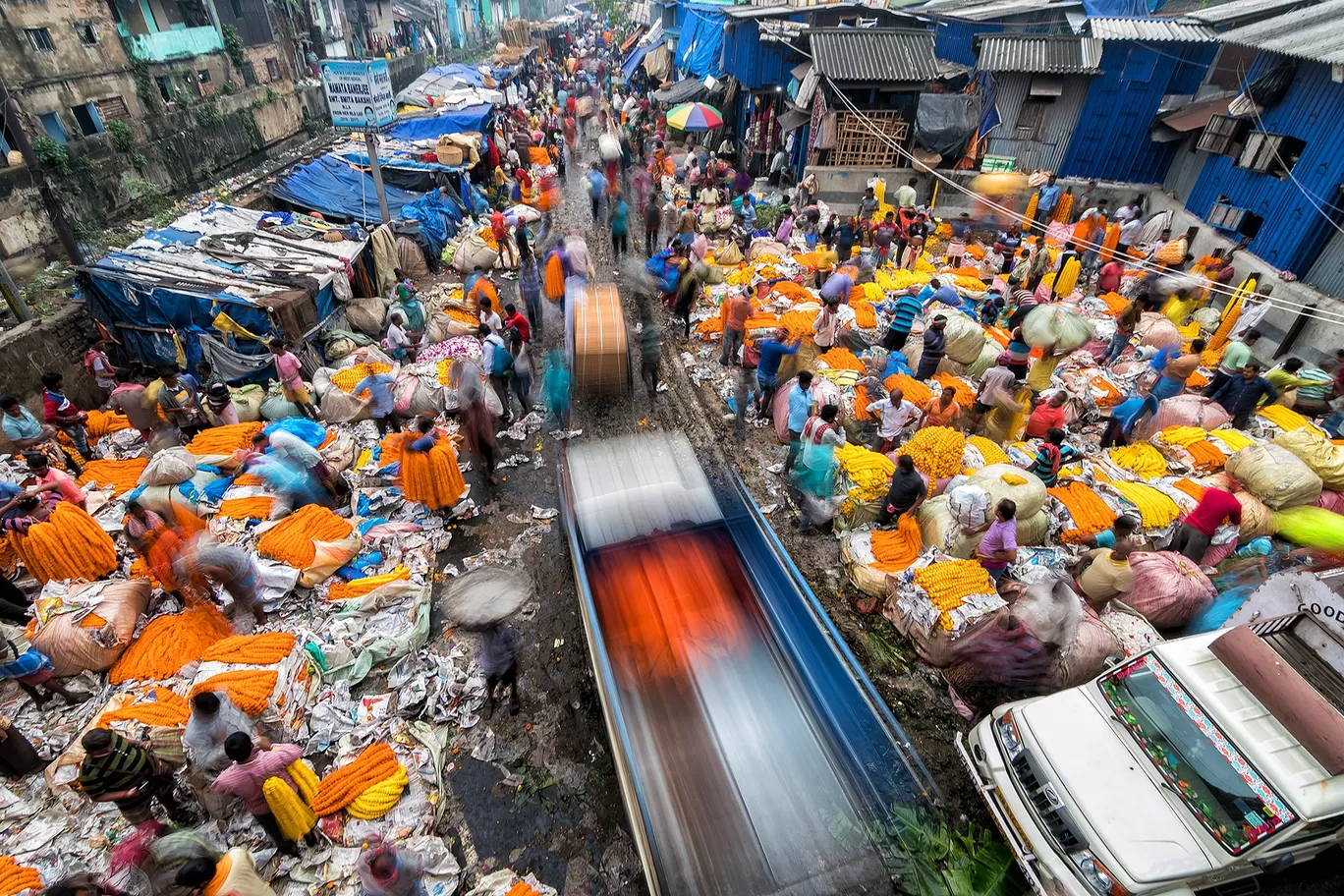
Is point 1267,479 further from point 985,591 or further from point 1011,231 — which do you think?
point 1011,231

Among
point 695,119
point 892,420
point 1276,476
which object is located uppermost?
point 695,119

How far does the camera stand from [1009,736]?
171 inches

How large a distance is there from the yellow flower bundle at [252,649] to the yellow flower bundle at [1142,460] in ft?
29.0

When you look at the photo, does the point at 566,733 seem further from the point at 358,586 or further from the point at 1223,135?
the point at 1223,135

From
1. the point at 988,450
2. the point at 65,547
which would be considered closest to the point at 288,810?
the point at 65,547

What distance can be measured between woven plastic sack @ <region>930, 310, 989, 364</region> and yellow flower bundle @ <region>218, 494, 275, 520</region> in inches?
350

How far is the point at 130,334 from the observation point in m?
9.00

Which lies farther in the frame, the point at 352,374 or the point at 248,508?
the point at 352,374

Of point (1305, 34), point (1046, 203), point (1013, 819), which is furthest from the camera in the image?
point (1046, 203)

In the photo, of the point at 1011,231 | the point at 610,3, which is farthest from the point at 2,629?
the point at 610,3

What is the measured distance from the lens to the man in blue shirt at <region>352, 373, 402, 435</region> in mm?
8242

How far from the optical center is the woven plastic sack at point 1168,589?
5.38 metres

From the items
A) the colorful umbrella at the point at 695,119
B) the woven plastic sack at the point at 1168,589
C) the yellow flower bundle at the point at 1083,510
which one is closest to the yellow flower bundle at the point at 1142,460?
the yellow flower bundle at the point at 1083,510

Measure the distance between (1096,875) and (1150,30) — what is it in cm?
1740
